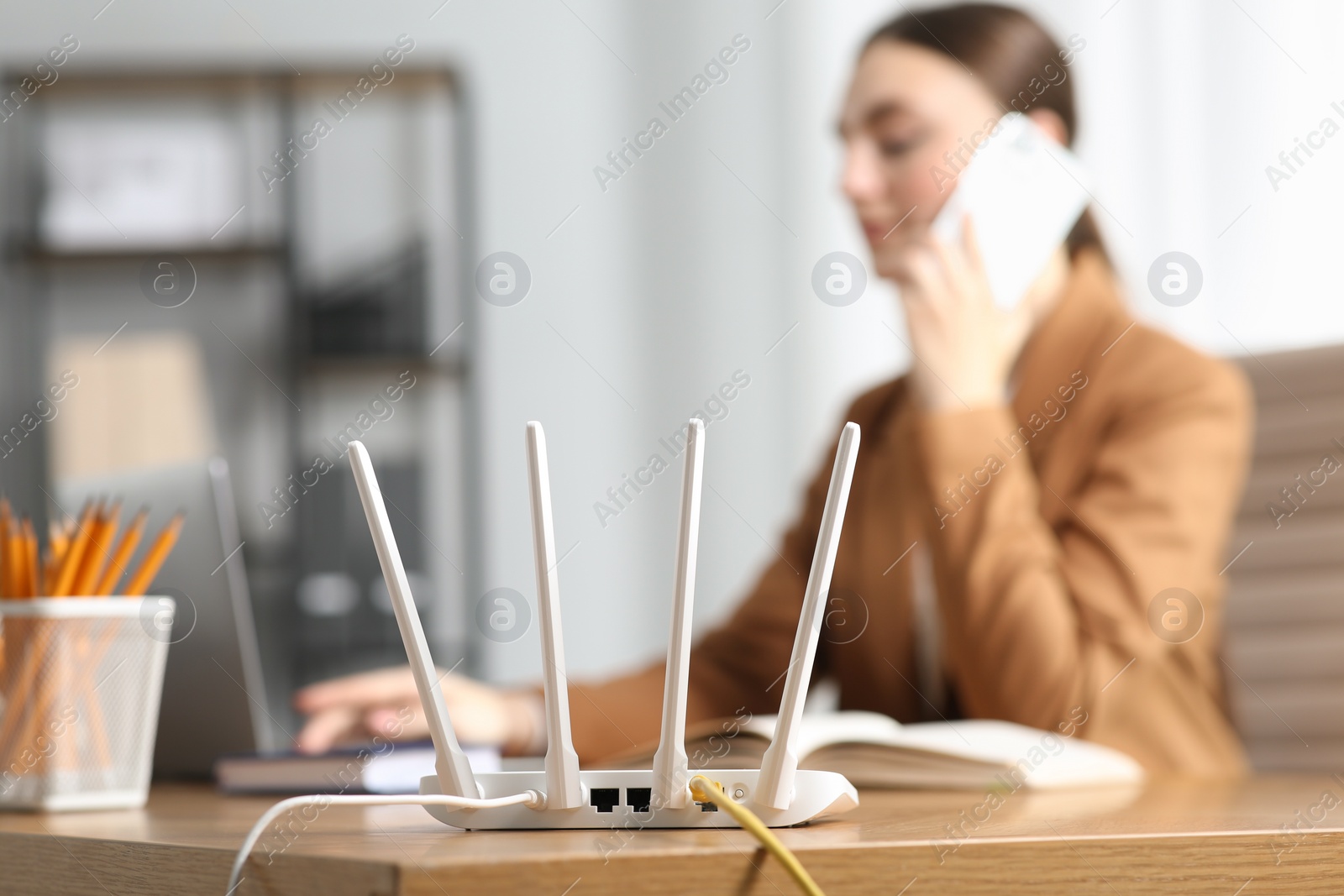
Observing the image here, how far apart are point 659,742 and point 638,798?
0.02 meters

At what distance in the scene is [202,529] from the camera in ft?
2.86

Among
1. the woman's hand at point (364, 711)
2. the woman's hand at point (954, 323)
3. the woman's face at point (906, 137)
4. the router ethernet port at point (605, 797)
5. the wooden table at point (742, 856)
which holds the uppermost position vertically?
the woman's face at point (906, 137)

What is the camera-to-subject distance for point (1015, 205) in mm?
1224

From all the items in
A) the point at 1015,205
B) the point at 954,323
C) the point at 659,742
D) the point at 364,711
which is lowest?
the point at 364,711

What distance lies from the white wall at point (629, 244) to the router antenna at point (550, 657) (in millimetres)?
2159

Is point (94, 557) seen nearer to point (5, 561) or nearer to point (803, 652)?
point (5, 561)

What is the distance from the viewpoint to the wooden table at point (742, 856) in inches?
15.1

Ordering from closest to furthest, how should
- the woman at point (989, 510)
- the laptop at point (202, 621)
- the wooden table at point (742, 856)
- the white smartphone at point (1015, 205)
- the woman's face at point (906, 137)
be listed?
the wooden table at point (742, 856), the laptop at point (202, 621), the woman at point (989, 510), the white smartphone at point (1015, 205), the woman's face at point (906, 137)

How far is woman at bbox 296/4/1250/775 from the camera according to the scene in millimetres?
1101

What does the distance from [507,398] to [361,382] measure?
1.23 ft

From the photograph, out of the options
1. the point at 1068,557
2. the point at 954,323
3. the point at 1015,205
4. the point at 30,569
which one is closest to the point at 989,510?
the point at 1068,557

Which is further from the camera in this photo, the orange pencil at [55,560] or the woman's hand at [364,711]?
the woman's hand at [364,711]

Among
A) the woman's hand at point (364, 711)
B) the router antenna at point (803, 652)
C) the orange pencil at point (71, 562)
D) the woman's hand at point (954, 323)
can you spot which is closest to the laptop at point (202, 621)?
the woman's hand at point (364, 711)

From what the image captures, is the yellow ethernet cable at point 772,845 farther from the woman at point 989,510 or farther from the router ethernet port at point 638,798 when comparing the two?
the woman at point 989,510
